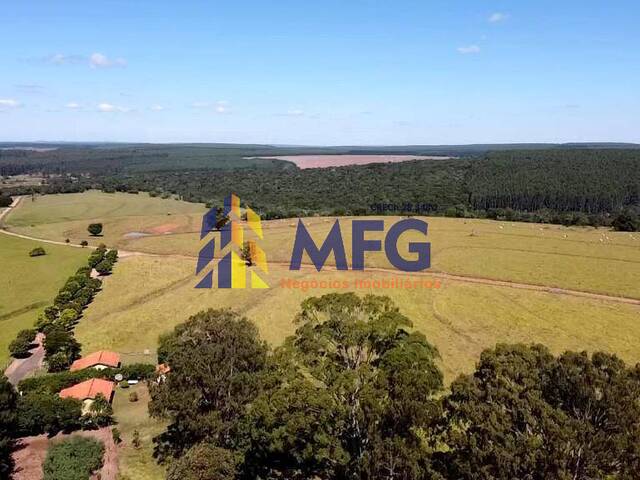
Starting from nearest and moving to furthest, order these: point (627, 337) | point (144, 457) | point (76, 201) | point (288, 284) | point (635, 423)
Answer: point (635, 423)
point (144, 457)
point (627, 337)
point (288, 284)
point (76, 201)

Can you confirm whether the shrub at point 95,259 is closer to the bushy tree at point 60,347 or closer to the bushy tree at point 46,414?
the bushy tree at point 60,347

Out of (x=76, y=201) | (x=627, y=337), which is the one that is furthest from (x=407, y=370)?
(x=76, y=201)

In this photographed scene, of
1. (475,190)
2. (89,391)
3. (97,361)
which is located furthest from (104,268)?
(475,190)

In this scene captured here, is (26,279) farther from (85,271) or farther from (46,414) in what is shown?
(46,414)

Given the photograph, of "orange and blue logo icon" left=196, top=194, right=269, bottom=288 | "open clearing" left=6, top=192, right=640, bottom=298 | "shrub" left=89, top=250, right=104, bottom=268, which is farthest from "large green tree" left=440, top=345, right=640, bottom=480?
"shrub" left=89, top=250, right=104, bottom=268

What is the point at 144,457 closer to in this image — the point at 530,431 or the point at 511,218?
the point at 530,431

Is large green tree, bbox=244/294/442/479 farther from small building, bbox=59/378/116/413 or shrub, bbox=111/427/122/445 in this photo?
small building, bbox=59/378/116/413

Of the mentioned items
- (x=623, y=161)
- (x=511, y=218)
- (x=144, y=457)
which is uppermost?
(x=623, y=161)
